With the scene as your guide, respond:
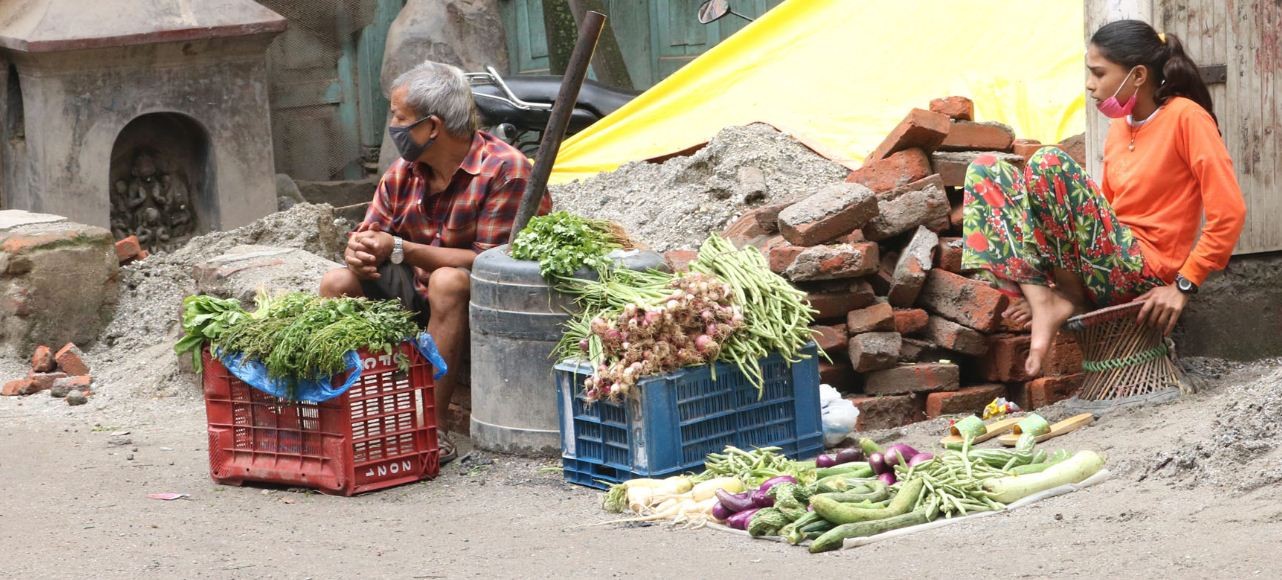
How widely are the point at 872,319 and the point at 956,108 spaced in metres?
1.31

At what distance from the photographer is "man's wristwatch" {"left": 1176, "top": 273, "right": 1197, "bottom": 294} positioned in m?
5.36

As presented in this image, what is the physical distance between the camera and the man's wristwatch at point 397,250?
6.04m

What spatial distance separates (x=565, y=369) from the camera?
5.48 metres

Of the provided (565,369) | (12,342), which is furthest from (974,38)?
(12,342)

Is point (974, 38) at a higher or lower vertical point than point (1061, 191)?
higher

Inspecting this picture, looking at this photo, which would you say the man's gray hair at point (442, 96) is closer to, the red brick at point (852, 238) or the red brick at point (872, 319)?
the red brick at point (852, 238)

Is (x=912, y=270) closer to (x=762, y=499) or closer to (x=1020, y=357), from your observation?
(x=1020, y=357)

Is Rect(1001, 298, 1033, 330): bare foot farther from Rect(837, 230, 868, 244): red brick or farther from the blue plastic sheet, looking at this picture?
the blue plastic sheet

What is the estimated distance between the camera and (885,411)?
6223 mm

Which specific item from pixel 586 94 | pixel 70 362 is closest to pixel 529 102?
pixel 586 94

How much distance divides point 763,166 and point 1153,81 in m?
2.56

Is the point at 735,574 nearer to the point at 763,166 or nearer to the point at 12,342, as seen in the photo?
the point at 763,166

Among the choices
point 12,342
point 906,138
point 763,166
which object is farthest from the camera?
point 12,342

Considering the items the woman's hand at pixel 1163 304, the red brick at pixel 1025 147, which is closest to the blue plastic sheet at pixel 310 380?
the woman's hand at pixel 1163 304
